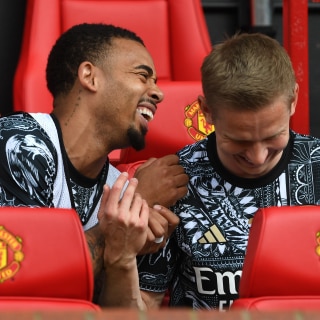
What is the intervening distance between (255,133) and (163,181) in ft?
0.62

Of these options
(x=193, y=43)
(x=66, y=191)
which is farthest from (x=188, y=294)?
(x=193, y=43)

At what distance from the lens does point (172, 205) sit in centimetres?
150

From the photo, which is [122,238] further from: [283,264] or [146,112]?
[146,112]

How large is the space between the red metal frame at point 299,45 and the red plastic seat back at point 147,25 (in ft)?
1.22

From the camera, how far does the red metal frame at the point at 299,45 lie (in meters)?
2.61

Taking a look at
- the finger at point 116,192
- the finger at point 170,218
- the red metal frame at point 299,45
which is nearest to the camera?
the finger at point 116,192

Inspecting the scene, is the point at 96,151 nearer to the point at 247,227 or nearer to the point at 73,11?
the point at 247,227

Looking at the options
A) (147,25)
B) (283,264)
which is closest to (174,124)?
(147,25)

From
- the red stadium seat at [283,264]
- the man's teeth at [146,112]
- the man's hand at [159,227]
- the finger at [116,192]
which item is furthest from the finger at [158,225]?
the man's teeth at [146,112]

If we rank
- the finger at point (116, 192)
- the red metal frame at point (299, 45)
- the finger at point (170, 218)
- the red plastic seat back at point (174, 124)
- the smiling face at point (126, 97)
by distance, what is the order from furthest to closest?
the red metal frame at point (299, 45)
the red plastic seat back at point (174, 124)
the smiling face at point (126, 97)
the finger at point (170, 218)
the finger at point (116, 192)

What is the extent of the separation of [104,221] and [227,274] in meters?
0.22

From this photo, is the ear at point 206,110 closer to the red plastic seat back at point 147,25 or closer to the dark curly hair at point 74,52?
the dark curly hair at point 74,52

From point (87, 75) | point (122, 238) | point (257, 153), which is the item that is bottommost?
point (122, 238)

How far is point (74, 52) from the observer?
187 centimetres
